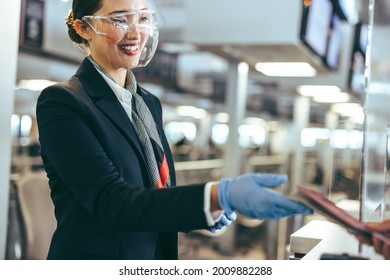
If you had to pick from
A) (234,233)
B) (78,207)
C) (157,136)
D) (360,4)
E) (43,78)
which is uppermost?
(360,4)

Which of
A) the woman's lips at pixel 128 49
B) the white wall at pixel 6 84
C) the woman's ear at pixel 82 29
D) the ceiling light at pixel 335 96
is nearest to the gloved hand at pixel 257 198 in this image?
the woman's lips at pixel 128 49

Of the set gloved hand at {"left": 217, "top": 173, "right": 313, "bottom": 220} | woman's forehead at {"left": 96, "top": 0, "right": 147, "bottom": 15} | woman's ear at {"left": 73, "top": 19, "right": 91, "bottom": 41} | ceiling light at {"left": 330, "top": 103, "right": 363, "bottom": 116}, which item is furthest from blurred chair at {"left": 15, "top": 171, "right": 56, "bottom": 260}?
ceiling light at {"left": 330, "top": 103, "right": 363, "bottom": 116}

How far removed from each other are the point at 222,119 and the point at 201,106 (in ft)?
26.9

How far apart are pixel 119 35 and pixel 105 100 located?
17 centimetres

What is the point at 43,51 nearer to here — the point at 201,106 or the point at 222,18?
the point at 222,18

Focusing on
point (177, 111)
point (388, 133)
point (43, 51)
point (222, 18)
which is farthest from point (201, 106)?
point (388, 133)

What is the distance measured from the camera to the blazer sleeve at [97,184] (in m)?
1.19

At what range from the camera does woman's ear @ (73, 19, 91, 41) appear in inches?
59.6

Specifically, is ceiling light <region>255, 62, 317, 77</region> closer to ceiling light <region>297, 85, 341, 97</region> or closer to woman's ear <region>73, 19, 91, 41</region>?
ceiling light <region>297, 85, 341, 97</region>

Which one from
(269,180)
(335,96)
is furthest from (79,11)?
(335,96)

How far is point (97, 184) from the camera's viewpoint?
125 cm

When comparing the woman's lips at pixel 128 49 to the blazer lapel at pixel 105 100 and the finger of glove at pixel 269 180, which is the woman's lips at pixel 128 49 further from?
the finger of glove at pixel 269 180

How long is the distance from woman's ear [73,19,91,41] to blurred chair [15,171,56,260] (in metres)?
1.83

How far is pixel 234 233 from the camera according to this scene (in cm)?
614
